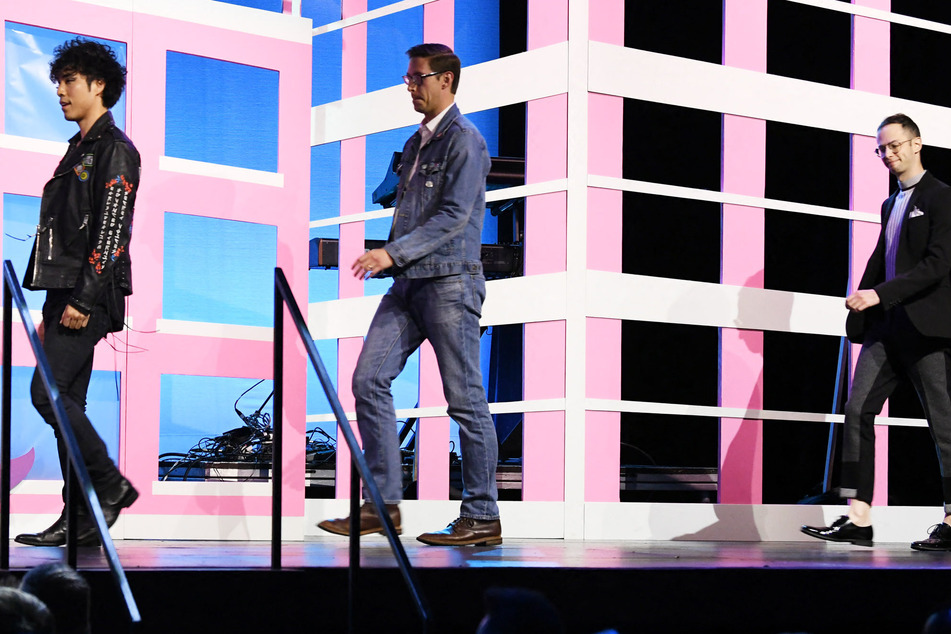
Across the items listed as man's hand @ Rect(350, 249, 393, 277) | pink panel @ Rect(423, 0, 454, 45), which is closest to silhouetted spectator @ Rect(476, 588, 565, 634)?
man's hand @ Rect(350, 249, 393, 277)

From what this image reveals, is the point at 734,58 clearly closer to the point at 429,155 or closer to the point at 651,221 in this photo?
the point at 651,221

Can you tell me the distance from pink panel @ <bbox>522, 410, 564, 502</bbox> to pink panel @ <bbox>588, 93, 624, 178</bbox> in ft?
4.23

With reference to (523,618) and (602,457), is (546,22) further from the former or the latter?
(523,618)

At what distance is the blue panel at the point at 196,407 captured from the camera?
5.12 metres

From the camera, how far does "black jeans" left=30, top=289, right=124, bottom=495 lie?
394cm

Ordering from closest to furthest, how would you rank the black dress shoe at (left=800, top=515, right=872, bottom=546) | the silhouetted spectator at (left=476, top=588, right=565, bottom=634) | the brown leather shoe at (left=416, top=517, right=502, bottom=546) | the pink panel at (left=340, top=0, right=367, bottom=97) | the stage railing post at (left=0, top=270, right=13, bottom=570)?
1. the silhouetted spectator at (left=476, top=588, right=565, bottom=634)
2. the stage railing post at (left=0, top=270, right=13, bottom=570)
3. the brown leather shoe at (left=416, top=517, right=502, bottom=546)
4. the black dress shoe at (left=800, top=515, right=872, bottom=546)
5. the pink panel at (left=340, top=0, right=367, bottom=97)

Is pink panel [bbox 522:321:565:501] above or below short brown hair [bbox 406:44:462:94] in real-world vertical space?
below

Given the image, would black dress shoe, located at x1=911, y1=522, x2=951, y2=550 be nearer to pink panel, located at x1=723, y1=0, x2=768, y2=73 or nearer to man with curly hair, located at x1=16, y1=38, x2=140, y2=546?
pink panel, located at x1=723, y1=0, x2=768, y2=73

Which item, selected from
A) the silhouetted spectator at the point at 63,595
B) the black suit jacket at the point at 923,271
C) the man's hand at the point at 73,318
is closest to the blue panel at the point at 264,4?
the man's hand at the point at 73,318

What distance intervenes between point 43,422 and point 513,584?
2.45 m

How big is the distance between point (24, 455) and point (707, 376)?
3.66m

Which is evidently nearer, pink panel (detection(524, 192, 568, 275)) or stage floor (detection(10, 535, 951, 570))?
stage floor (detection(10, 535, 951, 570))

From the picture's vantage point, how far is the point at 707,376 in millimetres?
6793

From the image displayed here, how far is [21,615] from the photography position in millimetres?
1902
